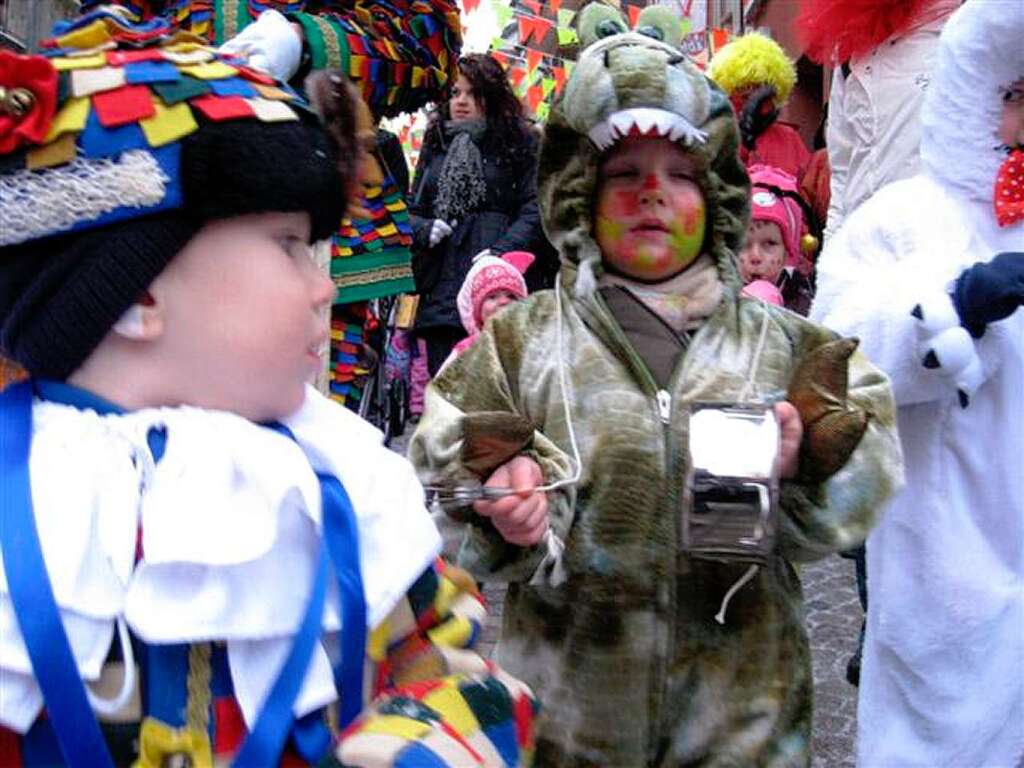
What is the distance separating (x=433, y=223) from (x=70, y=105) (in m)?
4.07

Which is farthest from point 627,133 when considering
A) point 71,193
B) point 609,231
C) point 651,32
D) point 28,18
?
point 28,18

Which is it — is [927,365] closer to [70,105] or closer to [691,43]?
[70,105]

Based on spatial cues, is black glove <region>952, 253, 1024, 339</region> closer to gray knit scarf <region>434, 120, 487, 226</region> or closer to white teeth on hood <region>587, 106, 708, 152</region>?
white teeth on hood <region>587, 106, 708, 152</region>

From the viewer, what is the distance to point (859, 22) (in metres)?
4.60

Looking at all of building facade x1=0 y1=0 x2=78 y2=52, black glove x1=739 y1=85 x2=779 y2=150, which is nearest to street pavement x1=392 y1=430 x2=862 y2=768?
black glove x1=739 y1=85 x2=779 y2=150

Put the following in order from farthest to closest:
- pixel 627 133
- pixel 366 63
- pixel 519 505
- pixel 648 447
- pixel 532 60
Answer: pixel 532 60 → pixel 366 63 → pixel 627 133 → pixel 648 447 → pixel 519 505

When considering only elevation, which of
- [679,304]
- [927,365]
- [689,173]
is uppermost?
[689,173]

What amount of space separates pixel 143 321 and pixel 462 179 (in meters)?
4.12

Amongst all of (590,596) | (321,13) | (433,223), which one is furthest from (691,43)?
(590,596)

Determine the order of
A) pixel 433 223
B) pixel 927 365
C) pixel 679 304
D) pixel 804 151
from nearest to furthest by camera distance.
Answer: pixel 679 304 → pixel 927 365 → pixel 433 223 → pixel 804 151

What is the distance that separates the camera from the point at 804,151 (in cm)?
636

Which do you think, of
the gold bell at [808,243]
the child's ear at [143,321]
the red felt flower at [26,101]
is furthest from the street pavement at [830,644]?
the red felt flower at [26,101]

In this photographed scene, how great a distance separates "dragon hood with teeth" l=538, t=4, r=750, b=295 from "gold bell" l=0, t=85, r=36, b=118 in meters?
1.10

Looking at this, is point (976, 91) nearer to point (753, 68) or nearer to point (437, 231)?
point (437, 231)
